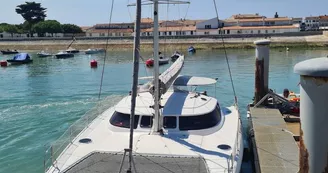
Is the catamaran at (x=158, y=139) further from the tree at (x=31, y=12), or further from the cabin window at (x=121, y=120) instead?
the tree at (x=31, y=12)

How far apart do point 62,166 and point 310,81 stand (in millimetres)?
6132

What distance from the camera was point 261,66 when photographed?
17375mm

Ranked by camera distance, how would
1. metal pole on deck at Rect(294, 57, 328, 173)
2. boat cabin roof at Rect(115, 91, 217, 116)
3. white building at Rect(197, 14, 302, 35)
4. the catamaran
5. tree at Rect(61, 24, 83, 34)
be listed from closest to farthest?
metal pole on deck at Rect(294, 57, 328, 173)
the catamaran
boat cabin roof at Rect(115, 91, 217, 116)
white building at Rect(197, 14, 302, 35)
tree at Rect(61, 24, 83, 34)

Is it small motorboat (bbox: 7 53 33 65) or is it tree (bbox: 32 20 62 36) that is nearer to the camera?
small motorboat (bbox: 7 53 33 65)

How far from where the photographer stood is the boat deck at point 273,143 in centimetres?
992

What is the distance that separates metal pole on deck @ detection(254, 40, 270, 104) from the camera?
17.1 m

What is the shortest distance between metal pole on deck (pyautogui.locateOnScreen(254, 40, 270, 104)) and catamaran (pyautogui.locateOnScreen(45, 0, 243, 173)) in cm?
480

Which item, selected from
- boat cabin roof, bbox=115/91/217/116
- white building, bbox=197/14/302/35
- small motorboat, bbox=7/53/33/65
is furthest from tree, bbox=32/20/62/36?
boat cabin roof, bbox=115/91/217/116

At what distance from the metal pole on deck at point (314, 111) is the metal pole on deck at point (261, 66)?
39.2ft

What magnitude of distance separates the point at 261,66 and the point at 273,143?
6426mm

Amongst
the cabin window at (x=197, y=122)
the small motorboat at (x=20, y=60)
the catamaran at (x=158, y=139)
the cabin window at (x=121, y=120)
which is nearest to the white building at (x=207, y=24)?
the small motorboat at (x=20, y=60)

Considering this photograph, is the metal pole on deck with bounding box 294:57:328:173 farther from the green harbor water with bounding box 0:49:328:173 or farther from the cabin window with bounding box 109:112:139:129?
the green harbor water with bounding box 0:49:328:173

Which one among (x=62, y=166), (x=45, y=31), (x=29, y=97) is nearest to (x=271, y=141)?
(x=62, y=166)

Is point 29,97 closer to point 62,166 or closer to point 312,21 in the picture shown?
point 62,166
